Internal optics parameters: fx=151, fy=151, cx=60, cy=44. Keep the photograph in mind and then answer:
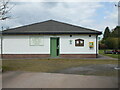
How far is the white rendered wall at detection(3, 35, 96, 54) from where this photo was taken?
57.2 feet

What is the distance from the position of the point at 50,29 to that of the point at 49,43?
194 cm

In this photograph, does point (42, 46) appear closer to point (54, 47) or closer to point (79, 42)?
point (54, 47)

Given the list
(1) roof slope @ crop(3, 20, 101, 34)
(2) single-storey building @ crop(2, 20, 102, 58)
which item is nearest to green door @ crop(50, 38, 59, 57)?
(2) single-storey building @ crop(2, 20, 102, 58)

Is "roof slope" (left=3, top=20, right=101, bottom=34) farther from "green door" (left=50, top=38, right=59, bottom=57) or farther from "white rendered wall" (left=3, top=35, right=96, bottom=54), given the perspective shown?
"green door" (left=50, top=38, right=59, bottom=57)

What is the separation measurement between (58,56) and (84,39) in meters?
3.60

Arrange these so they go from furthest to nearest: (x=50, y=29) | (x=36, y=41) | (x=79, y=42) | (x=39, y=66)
→ (x=50, y=29)
(x=36, y=41)
(x=79, y=42)
(x=39, y=66)

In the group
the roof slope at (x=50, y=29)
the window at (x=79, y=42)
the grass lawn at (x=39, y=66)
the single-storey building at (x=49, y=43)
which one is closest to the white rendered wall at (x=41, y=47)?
the single-storey building at (x=49, y=43)

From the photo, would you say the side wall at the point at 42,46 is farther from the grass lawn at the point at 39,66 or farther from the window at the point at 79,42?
the grass lawn at the point at 39,66

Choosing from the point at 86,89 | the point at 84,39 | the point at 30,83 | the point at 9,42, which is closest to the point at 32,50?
the point at 9,42

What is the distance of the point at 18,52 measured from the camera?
1762 centimetres

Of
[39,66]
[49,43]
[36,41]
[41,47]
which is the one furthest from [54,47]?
[39,66]

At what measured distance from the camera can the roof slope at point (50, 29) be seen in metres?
17.4

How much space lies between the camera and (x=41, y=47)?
17.6m

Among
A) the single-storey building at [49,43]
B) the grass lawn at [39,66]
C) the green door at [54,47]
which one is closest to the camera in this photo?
the grass lawn at [39,66]
